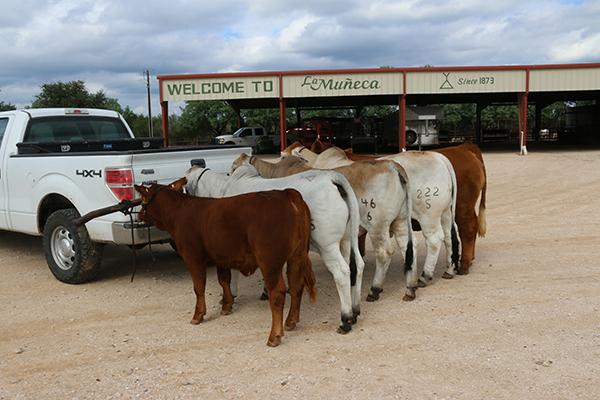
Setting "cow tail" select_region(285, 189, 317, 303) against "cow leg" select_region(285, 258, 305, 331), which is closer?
"cow tail" select_region(285, 189, 317, 303)

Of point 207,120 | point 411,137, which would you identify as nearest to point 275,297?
point 411,137

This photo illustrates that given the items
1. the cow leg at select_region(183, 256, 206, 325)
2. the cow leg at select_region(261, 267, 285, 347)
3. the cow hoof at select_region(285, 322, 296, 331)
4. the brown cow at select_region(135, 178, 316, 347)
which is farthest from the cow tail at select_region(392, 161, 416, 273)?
the cow leg at select_region(183, 256, 206, 325)

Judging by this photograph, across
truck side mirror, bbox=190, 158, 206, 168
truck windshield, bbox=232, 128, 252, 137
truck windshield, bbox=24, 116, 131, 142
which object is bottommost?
truck side mirror, bbox=190, 158, 206, 168

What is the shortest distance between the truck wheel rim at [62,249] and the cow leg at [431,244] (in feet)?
13.4

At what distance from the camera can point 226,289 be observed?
5.41 m

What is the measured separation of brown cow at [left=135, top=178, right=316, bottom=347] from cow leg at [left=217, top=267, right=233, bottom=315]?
20 mm

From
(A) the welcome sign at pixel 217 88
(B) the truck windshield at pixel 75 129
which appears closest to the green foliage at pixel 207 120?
(A) the welcome sign at pixel 217 88

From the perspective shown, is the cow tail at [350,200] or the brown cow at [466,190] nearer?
the cow tail at [350,200]

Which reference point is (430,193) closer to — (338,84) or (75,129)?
(75,129)

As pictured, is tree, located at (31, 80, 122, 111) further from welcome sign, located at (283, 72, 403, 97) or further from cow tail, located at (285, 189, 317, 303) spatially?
cow tail, located at (285, 189, 317, 303)

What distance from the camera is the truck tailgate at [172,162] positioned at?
5.81 m

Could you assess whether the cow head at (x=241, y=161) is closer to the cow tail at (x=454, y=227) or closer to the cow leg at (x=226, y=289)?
the cow leg at (x=226, y=289)

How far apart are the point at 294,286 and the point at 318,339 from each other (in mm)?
499

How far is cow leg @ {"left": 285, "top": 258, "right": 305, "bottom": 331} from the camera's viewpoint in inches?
185
